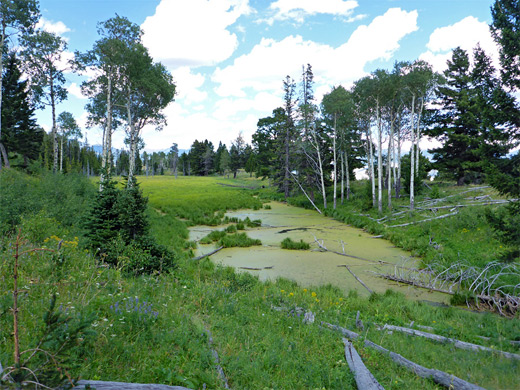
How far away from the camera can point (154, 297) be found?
5008 millimetres

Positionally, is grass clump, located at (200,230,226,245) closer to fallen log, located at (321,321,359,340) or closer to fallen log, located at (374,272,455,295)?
fallen log, located at (374,272,455,295)

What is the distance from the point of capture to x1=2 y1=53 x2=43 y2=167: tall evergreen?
23.8 m

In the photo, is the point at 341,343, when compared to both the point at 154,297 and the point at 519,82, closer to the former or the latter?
the point at 154,297

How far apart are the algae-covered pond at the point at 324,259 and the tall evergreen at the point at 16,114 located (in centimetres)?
2067

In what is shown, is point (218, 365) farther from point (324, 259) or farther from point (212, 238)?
point (212, 238)

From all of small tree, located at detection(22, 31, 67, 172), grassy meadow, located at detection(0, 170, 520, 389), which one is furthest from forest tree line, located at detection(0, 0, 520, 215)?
grassy meadow, located at detection(0, 170, 520, 389)

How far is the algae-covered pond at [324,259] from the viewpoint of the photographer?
29.3 ft

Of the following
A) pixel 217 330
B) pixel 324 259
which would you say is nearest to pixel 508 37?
pixel 324 259

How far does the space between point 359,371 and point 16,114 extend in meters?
32.8

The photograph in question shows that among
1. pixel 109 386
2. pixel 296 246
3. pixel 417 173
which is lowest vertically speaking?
pixel 296 246

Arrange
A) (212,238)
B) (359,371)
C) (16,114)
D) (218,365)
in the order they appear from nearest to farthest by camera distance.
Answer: (218,365) → (359,371) → (212,238) → (16,114)

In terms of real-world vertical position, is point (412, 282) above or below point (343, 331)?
below

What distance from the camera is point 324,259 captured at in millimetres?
11656

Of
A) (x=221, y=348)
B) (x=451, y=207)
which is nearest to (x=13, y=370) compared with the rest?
(x=221, y=348)
